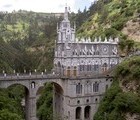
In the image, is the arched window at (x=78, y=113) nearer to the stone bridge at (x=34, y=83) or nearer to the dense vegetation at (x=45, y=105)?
the stone bridge at (x=34, y=83)

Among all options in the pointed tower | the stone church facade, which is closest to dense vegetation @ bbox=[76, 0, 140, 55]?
the stone church facade

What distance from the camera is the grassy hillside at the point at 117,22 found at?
10699cm

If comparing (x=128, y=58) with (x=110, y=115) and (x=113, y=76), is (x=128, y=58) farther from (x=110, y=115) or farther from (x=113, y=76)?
(x=110, y=115)

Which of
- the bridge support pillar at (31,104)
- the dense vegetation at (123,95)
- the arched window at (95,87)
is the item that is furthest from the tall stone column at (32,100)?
the arched window at (95,87)

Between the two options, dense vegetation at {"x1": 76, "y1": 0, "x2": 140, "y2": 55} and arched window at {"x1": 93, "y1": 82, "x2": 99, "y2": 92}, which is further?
dense vegetation at {"x1": 76, "y1": 0, "x2": 140, "y2": 55}

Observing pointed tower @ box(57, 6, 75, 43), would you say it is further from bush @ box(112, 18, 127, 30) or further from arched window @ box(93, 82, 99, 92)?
bush @ box(112, 18, 127, 30)

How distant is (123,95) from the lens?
234ft

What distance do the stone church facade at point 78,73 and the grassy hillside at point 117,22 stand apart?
2409 cm

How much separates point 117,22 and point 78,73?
1664 inches

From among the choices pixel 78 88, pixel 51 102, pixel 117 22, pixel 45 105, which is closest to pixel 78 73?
pixel 78 88

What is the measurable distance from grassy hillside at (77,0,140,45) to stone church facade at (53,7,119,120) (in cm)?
2409

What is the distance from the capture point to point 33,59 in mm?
157250

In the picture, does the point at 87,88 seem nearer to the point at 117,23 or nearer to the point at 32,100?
the point at 32,100

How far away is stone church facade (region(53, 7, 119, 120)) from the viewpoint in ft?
251
